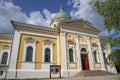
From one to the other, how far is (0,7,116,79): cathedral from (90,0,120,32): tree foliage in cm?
933

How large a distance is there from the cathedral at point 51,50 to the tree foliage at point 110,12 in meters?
9.33

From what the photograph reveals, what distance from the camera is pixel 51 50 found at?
1953cm

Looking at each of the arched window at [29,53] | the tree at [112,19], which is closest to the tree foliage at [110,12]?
the tree at [112,19]

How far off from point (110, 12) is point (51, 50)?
39.4 feet

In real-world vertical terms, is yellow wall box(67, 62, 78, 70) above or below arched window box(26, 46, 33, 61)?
below

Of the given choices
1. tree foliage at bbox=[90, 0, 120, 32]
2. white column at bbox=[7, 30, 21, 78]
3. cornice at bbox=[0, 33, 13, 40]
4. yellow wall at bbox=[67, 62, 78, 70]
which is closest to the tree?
tree foliage at bbox=[90, 0, 120, 32]

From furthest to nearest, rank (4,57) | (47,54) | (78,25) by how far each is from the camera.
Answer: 1. (78,25)
2. (4,57)
3. (47,54)

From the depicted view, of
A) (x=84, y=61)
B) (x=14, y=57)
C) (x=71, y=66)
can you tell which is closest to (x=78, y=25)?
(x=84, y=61)

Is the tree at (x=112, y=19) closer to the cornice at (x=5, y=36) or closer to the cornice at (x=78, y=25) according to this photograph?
the cornice at (x=78, y=25)

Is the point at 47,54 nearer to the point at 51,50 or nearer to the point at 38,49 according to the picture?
the point at 51,50

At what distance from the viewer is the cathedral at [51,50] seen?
16.9m

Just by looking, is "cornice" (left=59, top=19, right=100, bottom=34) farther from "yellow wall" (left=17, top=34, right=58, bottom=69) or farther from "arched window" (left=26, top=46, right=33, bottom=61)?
"arched window" (left=26, top=46, right=33, bottom=61)

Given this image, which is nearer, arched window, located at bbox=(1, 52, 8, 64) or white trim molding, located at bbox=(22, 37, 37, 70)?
white trim molding, located at bbox=(22, 37, 37, 70)

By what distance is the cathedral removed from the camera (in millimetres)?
16906
